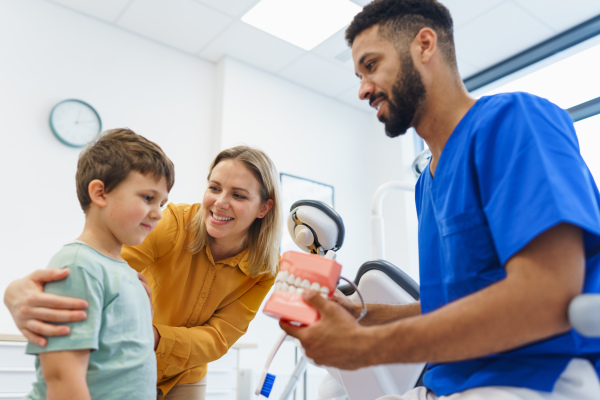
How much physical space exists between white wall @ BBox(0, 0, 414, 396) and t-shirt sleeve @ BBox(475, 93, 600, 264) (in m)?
2.41

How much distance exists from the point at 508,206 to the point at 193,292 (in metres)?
1.04

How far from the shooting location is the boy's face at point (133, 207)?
1070mm

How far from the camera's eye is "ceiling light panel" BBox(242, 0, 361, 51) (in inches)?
131

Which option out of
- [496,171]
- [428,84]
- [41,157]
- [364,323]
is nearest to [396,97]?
[428,84]

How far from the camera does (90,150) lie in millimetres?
1144

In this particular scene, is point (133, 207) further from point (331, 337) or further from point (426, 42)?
point (426, 42)

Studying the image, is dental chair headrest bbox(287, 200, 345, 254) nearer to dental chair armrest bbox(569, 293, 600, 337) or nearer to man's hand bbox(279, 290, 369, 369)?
man's hand bbox(279, 290, 369, 369)

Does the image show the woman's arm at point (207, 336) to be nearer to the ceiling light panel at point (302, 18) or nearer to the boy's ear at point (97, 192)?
the boy's ear at point (97, 192)

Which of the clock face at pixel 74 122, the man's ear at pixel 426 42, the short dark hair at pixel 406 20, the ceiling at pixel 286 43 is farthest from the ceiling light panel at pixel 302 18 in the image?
the man's ear at pixel 426 42

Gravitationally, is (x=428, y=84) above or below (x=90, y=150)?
above

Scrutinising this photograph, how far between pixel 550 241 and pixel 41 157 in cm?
296

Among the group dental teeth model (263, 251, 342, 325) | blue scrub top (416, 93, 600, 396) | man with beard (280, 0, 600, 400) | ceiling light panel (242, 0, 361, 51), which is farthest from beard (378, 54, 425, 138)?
ceiling light panel (242, 0, 361, 51)

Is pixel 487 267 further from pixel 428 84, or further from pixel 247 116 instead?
pixel 247 116

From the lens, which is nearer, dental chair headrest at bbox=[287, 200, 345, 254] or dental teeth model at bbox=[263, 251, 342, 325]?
dental teeth model at bbox=[263, 251, 342, 325]
